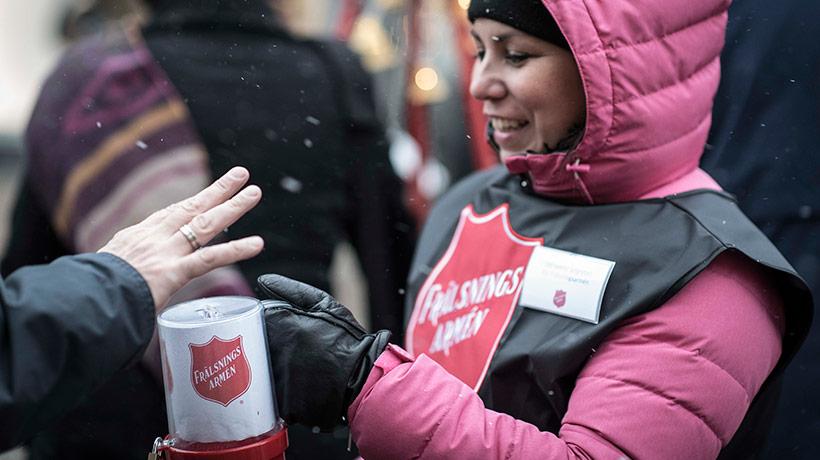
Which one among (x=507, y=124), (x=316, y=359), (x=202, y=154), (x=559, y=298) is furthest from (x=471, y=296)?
(x=202, y=154)

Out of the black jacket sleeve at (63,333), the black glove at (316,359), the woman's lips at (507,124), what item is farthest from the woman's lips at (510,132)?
the black jacket sleeve at (63,333)

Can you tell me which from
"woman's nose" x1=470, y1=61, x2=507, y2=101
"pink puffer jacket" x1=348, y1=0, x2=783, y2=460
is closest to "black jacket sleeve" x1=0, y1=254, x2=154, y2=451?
"pink puffer jacket" x1=348, y1=0, x2=783, y2=460

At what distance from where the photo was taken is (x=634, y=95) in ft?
5.58

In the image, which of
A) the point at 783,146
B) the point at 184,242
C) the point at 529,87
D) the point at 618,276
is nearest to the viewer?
the point at 184,242

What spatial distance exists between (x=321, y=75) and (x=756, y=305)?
1.26 meters

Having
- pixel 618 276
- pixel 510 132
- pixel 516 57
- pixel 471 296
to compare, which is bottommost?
pixel 471 296

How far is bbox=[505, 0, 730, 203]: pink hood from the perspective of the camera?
1685 mm

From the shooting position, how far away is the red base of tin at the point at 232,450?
142cm

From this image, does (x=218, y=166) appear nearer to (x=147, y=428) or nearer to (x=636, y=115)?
(x=147, y=428)

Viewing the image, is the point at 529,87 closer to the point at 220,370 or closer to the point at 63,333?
the point at 220,370

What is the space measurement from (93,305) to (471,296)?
72 centimetres

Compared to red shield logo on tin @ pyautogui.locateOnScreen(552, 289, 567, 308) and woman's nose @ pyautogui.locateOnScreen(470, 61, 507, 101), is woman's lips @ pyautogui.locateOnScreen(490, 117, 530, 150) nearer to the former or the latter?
woman's nose @ pyautogui.locateOnScreen(470, 61, 507, 101)

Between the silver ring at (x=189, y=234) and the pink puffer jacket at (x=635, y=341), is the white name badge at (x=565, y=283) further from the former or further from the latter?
the silver ring at (x=189, y=234)

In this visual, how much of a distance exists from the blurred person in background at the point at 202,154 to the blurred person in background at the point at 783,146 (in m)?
0.90
